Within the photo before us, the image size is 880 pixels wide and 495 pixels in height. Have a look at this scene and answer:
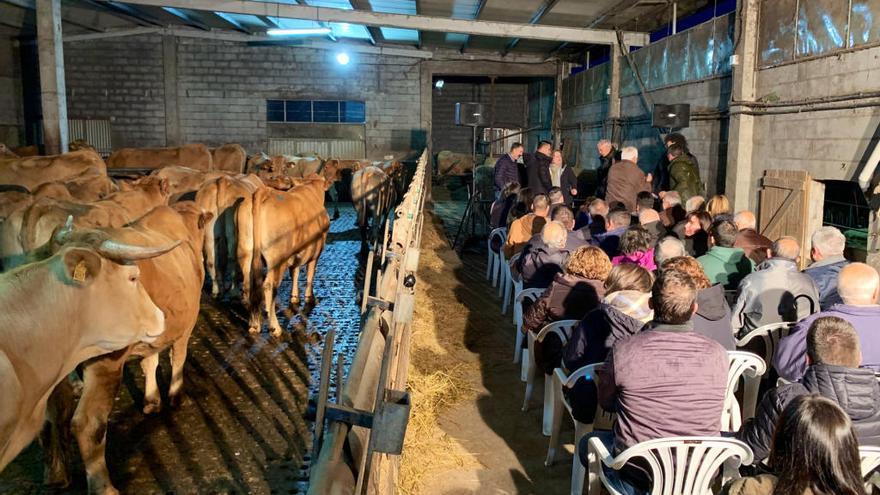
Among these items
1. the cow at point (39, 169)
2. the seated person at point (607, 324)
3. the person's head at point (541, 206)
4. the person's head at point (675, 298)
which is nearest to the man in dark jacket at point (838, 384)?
the person's head at point (675, 298)

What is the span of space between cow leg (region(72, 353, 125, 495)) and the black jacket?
3064 mm

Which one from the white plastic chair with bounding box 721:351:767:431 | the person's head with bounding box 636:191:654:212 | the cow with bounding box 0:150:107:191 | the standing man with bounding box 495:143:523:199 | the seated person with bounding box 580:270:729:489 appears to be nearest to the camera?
the seated person with bounding box 580:270:729:489

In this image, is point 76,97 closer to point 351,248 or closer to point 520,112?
point 351,248

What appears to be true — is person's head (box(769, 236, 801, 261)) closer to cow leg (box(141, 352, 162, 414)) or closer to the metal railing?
the metal railing

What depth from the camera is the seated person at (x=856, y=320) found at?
11.2 feet

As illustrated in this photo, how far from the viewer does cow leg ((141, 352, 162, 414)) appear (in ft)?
14.7

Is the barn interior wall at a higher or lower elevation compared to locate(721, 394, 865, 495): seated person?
higher

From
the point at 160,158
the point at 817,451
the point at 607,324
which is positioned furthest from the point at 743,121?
the point at 160,158

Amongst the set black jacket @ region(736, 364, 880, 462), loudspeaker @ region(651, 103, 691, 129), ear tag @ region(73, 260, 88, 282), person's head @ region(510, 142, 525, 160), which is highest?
loudspeaker @ region(651, 103, 691, 129)

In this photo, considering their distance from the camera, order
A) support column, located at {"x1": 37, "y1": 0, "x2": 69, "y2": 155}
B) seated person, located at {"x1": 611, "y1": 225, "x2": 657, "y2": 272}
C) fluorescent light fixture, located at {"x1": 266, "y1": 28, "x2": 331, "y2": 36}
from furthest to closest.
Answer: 1. fluorescent light fixture, located at {"x1": 266, "y1": 28, "x2": 331, "y2": 36}
2. support column, located at {"x1": 37, "y1": 0, "x2": 69, "y2": 155}
3. seated person, located at {"x1": 611, "y1": 225, "x2": 657, "y2": 272}

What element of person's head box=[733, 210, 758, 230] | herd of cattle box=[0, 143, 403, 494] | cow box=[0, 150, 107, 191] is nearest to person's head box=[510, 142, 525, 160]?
herd of cattle box=[0, 143, 403, 494]

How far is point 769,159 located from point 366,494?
7.84 meters

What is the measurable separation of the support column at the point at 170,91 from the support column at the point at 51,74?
6966 mm

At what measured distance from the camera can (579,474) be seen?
346 cm
